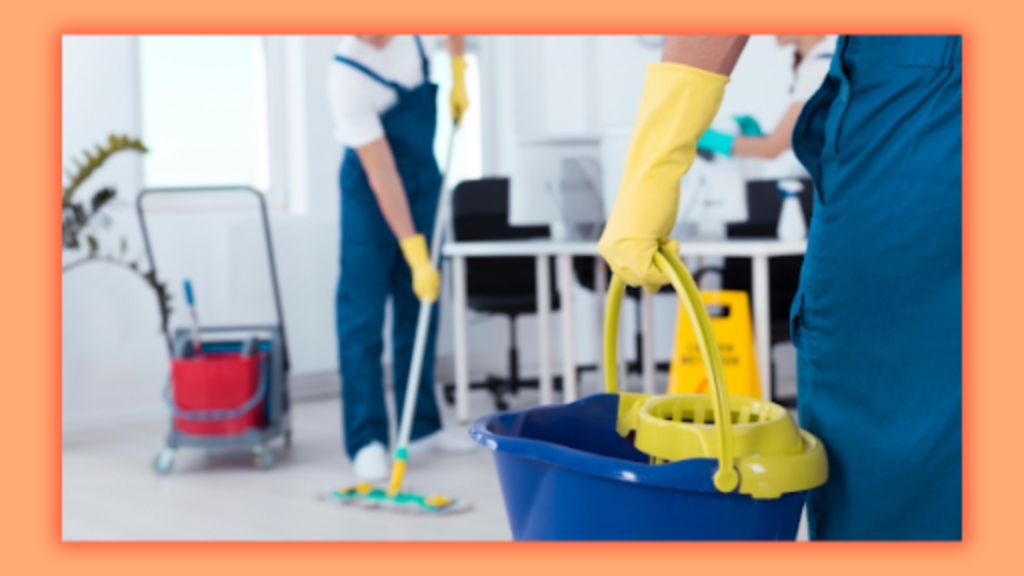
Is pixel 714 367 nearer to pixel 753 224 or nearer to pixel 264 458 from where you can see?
pixel 264 458

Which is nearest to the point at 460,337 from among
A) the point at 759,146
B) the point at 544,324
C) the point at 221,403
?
the point at 544,324

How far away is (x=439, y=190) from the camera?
9.57 ft

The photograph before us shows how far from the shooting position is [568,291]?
3162 millimetres

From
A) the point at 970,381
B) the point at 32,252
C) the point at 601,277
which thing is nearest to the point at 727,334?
the point at 601,277

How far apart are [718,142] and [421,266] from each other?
808mm

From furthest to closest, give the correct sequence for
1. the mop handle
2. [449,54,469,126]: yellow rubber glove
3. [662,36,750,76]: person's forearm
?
1. [449,54,469,126]: yellow rubber glove
2. the mop handle
3. [662,36,750,76]: person's forearm

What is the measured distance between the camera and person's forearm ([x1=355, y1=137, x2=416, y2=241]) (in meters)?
2.63

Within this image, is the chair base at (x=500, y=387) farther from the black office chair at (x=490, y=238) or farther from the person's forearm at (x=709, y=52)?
the person's forearm at (x=709, y=52)

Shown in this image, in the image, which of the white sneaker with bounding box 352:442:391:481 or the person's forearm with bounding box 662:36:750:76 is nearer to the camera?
the person's forearm with bounding box 662:36:750:76

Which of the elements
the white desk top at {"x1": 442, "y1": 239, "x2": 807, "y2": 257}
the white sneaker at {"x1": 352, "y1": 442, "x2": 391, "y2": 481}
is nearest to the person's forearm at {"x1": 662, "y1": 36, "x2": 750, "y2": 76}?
the white desk top at {"x1": 442, "y1": 239, "x2": 807, "y2": 257}

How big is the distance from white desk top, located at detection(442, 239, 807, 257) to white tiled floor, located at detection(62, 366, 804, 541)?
1.97 feet

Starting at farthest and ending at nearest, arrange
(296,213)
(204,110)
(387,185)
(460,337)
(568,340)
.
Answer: (296,213)
(204,110)
(460,337)
(568,340)
(387,185)

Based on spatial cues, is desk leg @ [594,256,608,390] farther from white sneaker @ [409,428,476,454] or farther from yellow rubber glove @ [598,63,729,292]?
yellow rubber glove @ [598,63,729,292]

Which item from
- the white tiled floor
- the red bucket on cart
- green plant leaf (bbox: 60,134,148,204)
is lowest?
the white tiled floor
